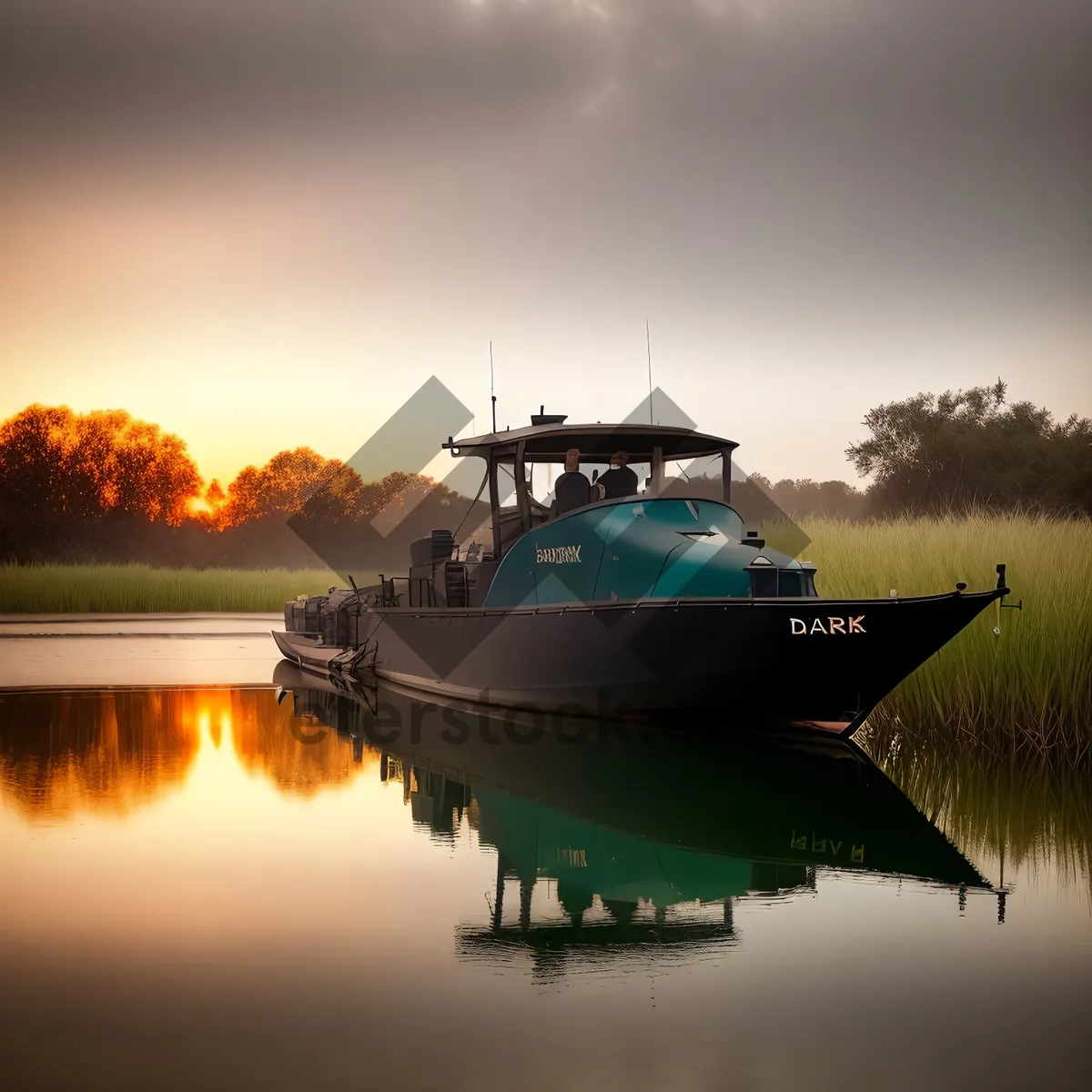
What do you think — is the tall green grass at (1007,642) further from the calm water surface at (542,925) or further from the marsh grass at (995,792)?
the calm water surface at (542,925)

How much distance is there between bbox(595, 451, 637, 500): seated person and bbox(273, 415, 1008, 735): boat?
117 millimetres

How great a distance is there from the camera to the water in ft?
12.7

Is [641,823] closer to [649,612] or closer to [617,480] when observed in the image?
[649,612]

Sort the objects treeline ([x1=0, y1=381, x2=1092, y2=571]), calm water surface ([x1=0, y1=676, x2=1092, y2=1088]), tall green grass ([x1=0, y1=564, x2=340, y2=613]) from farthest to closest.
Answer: treeline ([x1=0, y1=381, x2=1092, y2=571]) < tall green grass ([x1=0, y1=564, x2=340, y2=613]) < calm water surface ([x1=0, y1=676, x2=1092, y2=1088])

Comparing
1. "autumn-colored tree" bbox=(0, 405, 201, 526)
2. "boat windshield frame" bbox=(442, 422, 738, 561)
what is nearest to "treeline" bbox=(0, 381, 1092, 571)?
"autumn-colored tree" bbox=(0, 405, 201, 526)

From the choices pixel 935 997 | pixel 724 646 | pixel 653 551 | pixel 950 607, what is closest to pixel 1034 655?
pixel 950 607

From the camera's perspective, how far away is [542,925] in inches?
215

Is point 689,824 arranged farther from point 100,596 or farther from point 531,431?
point 100,596

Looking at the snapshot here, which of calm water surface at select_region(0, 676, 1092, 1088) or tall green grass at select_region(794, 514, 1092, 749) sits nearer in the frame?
calm water surface at select_region(0, 676, 1092, 1088)

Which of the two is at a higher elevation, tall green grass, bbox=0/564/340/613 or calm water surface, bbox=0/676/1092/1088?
tall green grass, bbox=0/564/340/613

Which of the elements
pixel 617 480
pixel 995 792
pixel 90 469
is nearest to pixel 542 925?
pixel 995 792

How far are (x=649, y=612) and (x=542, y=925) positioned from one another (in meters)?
4.86

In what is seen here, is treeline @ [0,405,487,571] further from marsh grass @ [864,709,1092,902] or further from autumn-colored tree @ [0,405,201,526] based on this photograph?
marsh grass @ [864,709,1092,902]

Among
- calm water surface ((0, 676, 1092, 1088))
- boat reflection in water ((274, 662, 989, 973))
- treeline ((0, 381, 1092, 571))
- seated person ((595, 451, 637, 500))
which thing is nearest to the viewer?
calm water surface ((0, 676, 1092, 1088))
